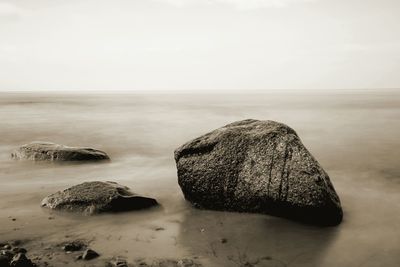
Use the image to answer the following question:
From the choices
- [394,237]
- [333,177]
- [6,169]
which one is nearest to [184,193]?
[394,237]

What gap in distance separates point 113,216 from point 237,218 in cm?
174

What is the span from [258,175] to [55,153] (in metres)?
6.32

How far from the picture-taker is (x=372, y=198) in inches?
268

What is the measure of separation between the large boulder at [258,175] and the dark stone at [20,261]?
2.77m

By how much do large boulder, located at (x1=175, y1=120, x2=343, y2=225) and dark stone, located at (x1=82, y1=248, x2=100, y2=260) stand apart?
83.9 inches

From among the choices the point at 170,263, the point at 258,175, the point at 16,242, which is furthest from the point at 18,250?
the point at 258,175

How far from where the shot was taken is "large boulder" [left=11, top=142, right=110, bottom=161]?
10.1 meters

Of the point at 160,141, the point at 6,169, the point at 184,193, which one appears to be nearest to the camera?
the point at 184,193

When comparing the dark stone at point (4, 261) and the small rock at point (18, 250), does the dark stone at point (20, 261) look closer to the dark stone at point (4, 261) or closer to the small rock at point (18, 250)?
the dark stone at point (4, 261)

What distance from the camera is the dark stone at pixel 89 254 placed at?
432 centimetres

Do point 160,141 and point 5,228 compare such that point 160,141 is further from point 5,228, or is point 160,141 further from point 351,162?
point 5,228

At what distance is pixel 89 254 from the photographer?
436 cm

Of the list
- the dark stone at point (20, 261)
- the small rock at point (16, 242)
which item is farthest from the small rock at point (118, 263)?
the small rock at point (16, 242)

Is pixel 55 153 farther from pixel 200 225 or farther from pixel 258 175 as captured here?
pixel 258 175
